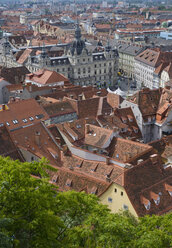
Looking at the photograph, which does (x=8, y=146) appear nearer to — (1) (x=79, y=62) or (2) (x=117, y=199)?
(2) (x=117, y=199)

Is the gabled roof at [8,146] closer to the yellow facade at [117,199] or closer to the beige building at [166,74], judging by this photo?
the yellow facade at [117,199]

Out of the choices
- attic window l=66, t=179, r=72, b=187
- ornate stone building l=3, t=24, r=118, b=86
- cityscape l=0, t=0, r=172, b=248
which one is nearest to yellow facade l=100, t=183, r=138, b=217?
cityscape l=0, t=0, r=172, b=248

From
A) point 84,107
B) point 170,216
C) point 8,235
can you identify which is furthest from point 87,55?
point 8,235

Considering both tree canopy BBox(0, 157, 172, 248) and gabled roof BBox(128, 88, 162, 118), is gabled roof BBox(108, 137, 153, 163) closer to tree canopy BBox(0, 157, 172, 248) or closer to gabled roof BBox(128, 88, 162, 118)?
gabled roof BBox(128, 88, 162, 118)

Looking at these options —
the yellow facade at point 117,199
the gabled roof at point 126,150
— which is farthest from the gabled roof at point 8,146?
the yellow facade at point 117,199

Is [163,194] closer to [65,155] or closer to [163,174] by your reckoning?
[163,174]
